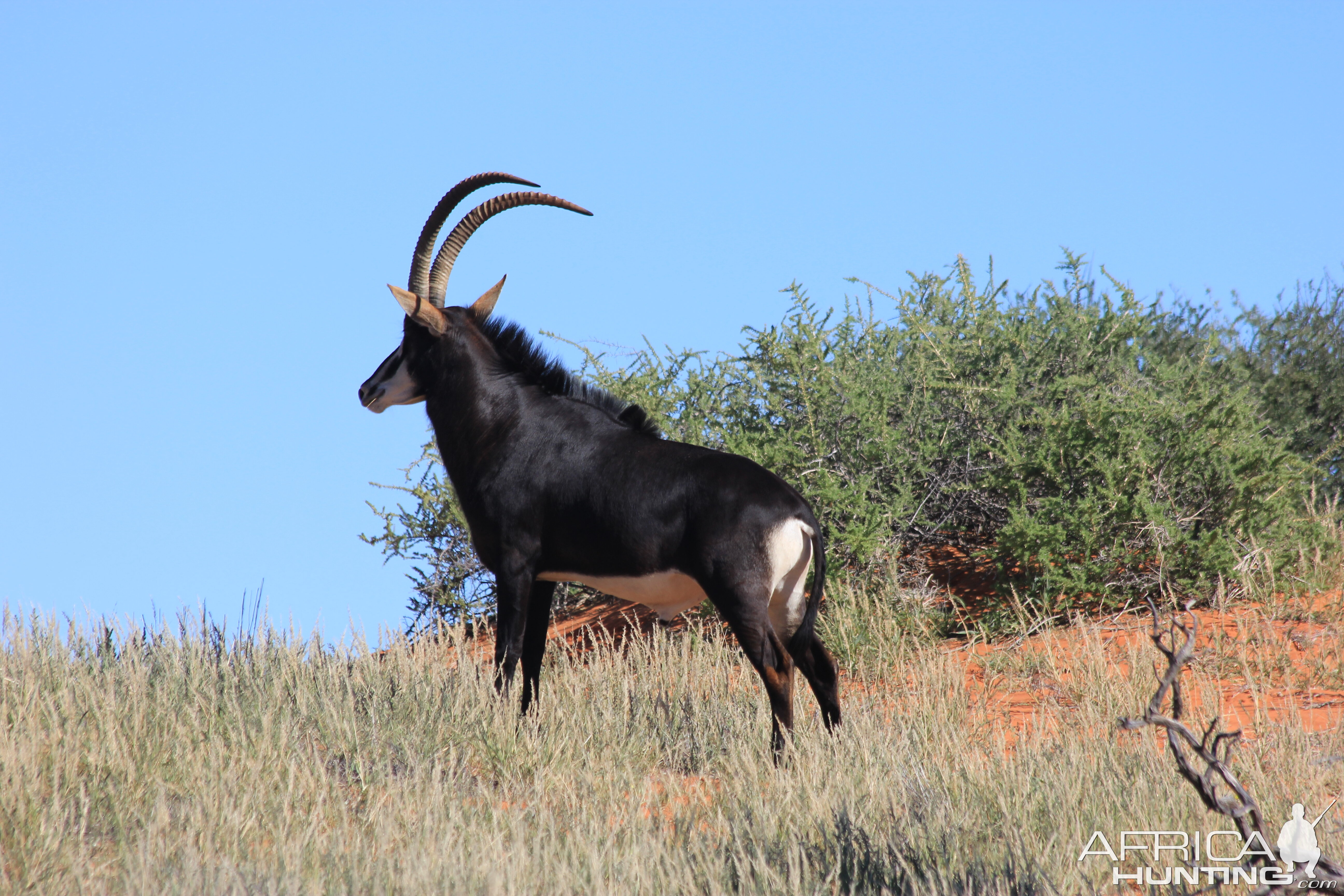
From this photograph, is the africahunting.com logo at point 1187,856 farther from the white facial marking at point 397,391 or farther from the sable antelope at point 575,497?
the white facial marking at point 397,391

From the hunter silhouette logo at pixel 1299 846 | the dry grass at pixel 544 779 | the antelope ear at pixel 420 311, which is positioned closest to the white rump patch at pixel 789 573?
the dry grass at pixel 544 779

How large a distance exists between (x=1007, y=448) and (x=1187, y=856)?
6083 millimetres

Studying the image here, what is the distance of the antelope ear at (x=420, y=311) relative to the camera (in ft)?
24.4

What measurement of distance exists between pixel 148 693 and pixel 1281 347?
48.9 ft

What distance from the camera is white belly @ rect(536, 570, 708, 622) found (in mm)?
6547

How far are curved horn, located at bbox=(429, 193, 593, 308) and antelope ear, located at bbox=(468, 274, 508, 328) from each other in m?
0.25

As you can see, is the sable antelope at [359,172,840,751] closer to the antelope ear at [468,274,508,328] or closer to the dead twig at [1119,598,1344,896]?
the antelope ear at [468,274,508,328]

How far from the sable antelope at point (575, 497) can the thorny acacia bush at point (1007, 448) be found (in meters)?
3.55

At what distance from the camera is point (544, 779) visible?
584 cm

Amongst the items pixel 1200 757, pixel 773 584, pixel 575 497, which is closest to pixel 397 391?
pixel 575 497

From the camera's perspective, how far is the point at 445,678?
742 cm

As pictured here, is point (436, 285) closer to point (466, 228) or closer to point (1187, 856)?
point (466, 228)

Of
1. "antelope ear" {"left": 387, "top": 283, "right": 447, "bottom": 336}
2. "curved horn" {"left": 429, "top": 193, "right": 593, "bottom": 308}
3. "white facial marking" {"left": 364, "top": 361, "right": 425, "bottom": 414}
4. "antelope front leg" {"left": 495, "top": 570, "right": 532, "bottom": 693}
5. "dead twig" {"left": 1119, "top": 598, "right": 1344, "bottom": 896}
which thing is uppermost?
"curved horn" {"left": 429, "top": 193, "right": 593, "bottom": 308}

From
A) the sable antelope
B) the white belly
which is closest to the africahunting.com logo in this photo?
the sable antelope
